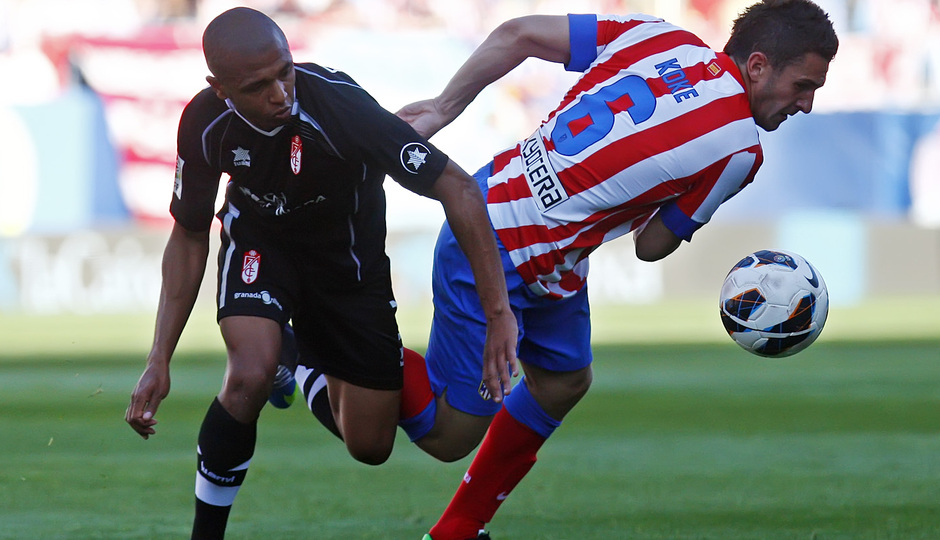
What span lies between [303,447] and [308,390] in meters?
2.02

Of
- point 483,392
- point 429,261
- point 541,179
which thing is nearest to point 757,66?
point 541,179

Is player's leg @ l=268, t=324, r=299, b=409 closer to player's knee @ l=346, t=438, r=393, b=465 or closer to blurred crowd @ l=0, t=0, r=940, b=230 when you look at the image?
player's knee @ l=346, t=438, r=393, b=465

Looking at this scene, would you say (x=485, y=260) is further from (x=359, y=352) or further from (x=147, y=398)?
(x=147, y=398)

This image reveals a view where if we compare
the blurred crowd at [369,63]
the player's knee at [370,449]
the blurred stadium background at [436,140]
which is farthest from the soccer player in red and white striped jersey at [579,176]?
the blurred crowd at [369,63]

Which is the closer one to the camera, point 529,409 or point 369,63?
point 529,409

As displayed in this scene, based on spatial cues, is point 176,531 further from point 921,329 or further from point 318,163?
point 921,329

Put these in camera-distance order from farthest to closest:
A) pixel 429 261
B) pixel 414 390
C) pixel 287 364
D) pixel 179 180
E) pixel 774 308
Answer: pixel 429 261 < pixel 287 364 < pixel 414 390 < pixel 774 308 < pixel 179 180

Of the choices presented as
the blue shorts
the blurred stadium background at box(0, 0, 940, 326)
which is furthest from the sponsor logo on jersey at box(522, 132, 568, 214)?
the blurred stadium background at box(0, 0, 940, 326)

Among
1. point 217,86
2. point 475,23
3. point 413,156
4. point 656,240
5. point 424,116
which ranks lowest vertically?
point 475,23

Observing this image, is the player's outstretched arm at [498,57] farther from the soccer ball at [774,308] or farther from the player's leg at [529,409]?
the soccer ball at [774,308]

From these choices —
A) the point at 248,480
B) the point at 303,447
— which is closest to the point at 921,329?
the point at 303,447

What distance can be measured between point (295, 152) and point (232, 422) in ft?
2.76

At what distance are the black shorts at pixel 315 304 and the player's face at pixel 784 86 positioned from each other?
4.52ft

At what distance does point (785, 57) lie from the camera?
3.99 metres
